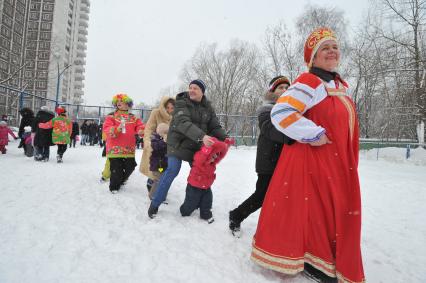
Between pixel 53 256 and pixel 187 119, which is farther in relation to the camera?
pixel 187 119

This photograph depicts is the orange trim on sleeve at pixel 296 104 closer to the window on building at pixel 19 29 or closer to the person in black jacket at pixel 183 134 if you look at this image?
the person in black jacket at pixel 183 134

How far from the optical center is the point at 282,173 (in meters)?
2.22

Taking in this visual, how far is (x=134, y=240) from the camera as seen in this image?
9.05 feet

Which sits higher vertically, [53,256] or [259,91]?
[259,91]

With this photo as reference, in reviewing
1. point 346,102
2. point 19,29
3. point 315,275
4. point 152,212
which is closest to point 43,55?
point 19,29

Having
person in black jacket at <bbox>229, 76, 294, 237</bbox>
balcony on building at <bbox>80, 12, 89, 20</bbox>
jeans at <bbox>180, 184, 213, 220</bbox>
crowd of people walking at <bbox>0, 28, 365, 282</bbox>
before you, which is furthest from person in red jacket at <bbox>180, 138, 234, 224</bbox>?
balcony on building at <bbox>80, 12, 89, 20</bbox>

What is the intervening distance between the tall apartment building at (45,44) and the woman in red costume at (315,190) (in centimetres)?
3171

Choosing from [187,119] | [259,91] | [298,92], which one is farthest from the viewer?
[259,91]

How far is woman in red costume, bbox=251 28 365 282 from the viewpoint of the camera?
2072mm

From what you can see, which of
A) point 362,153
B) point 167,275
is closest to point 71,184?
point 167,275

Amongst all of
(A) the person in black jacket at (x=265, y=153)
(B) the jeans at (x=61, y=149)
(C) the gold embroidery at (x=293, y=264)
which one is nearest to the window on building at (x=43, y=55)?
(B) the jeans at (x=61, y=149)

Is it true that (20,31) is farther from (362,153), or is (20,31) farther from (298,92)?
(298,92)

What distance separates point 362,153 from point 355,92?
839 centimetres

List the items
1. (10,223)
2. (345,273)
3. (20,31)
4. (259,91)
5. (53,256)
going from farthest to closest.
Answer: (20,31)
(259,91)
(10,223)
(53,256)
(345,273)
